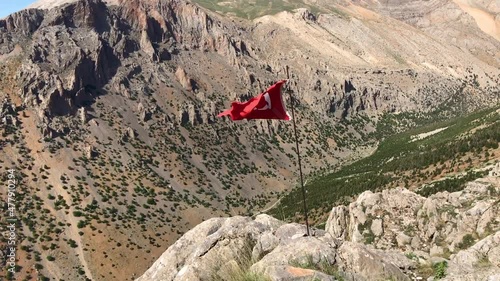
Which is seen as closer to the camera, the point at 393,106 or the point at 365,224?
the point at 365,224

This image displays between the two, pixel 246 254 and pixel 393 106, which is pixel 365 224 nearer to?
pixel 246 254

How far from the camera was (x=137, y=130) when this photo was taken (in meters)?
112

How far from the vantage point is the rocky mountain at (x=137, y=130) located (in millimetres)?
73625

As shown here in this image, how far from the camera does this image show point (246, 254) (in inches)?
622

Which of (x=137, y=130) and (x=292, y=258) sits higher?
(x=292, y=258)

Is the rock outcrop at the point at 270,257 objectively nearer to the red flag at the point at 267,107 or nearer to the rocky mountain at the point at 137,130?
the red flag at the point at 267,107

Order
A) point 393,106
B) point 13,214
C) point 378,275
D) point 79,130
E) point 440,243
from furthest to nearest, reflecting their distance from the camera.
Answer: point 393,106 < point 79,130 < point 13,214 < point 440,243 < point 378,275

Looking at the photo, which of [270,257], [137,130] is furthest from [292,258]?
[137,130]

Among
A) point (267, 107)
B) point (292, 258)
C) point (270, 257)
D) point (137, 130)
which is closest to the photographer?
point (292, 258)

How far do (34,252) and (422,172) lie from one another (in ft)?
212

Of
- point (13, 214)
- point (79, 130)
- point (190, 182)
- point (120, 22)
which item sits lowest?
point (190, 182)

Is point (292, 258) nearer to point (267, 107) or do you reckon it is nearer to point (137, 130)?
point (267, 107)

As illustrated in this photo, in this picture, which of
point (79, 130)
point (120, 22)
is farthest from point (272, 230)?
point (120, 22)

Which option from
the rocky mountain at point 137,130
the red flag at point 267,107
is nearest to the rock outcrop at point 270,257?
the red flag at point 267,107
